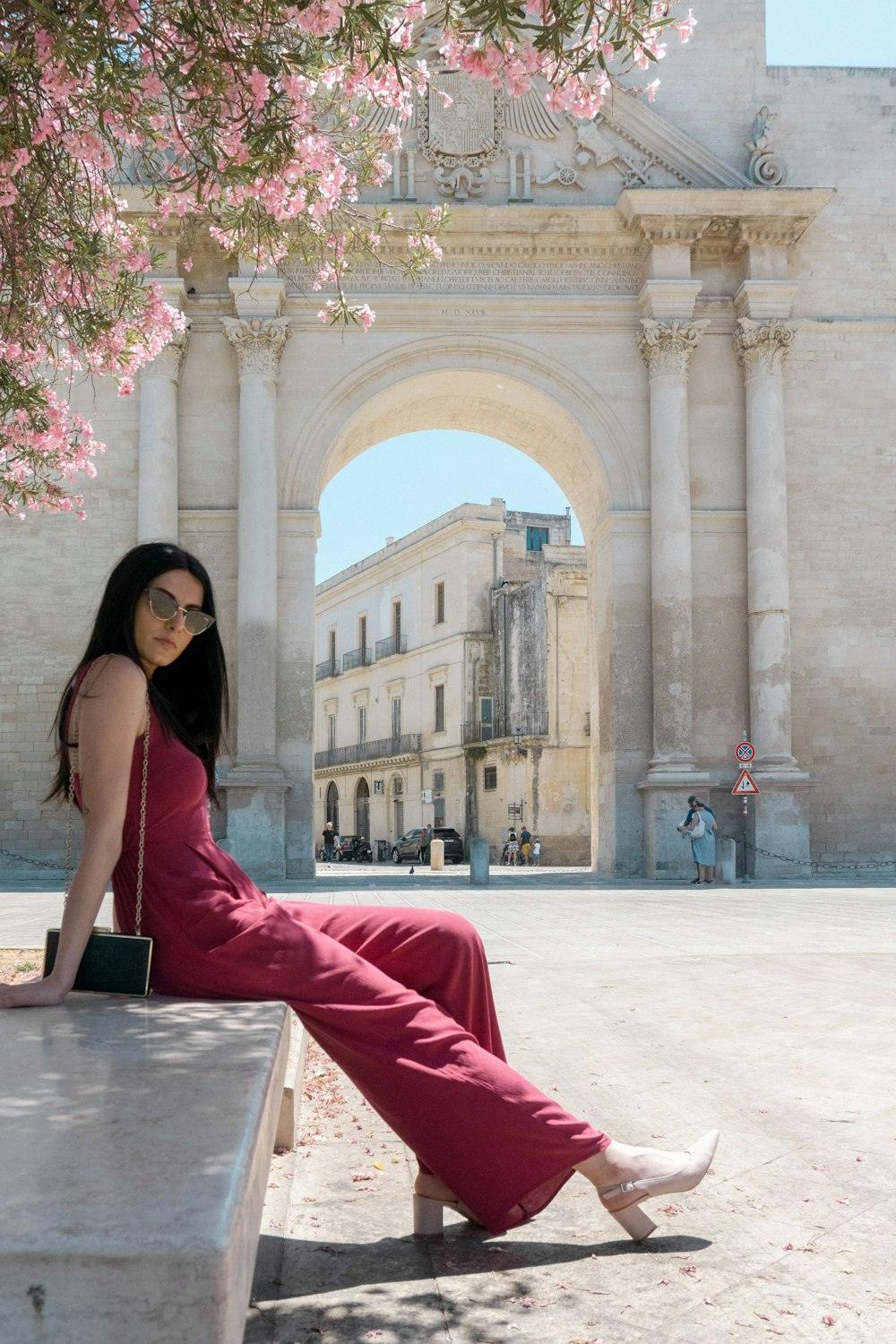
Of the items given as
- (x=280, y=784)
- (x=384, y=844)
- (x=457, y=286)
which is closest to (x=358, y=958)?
(x=280, y=784)

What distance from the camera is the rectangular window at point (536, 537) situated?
4676cm

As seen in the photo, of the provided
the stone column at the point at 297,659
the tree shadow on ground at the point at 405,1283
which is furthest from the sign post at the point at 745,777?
the tree shadow on ground at the point at 405,1283

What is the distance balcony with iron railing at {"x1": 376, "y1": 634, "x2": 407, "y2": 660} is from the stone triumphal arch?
2585cm

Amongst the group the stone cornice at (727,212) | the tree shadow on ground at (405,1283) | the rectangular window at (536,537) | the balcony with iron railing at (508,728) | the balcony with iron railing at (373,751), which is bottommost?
the tree shadow on ground at (405,1283)

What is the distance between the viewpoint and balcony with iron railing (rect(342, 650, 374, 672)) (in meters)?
48.8

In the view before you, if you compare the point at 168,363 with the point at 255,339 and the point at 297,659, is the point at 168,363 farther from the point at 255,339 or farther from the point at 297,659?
the point at 297,659

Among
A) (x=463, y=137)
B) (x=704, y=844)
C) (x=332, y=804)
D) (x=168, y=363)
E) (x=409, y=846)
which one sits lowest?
(x=409, y=846)

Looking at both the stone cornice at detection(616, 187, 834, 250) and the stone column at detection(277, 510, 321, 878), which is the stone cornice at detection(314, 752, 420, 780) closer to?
the stone column at detection(277, 510, 321, 878)

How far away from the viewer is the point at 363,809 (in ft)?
159

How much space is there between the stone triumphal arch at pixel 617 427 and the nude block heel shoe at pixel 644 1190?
51.3 ft

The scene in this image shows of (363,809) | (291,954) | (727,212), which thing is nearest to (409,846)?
(363,809)

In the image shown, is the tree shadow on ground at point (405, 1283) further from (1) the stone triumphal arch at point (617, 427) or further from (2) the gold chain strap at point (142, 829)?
(1) the stone triumphal arch at point (617, 427)

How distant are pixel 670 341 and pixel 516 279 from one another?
2506 mm

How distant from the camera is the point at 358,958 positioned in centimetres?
281
